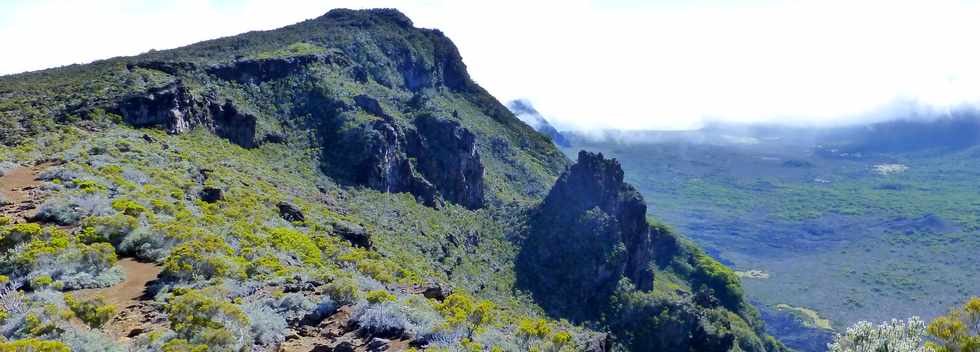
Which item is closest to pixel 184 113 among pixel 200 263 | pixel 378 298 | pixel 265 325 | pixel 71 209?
pixel 71 209

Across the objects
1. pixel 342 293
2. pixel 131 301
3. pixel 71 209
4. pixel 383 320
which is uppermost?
pixel 71 209

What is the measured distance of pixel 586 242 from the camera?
3027 inches

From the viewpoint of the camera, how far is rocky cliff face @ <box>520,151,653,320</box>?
73.3 m

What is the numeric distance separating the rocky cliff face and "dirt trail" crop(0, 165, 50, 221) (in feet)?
161

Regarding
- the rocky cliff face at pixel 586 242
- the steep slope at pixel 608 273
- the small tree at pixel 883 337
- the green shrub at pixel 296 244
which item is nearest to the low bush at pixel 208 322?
the green shrub at pixel 296 244

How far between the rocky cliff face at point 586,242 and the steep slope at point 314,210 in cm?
31

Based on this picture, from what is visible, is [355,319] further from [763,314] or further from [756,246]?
[756,246]

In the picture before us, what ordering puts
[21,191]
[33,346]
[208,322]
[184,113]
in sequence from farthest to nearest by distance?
[184,113] → [21,191] → [208,322] → [33,346]

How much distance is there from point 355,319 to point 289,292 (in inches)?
155

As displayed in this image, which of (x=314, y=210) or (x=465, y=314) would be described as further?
(x=314, y=210)

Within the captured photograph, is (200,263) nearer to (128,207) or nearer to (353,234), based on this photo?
(128,207)

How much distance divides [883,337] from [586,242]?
186 ft

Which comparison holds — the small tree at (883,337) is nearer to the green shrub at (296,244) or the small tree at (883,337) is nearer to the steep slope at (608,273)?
the green shrub at (296,244)

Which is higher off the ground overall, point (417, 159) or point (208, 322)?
point (208, 322)
